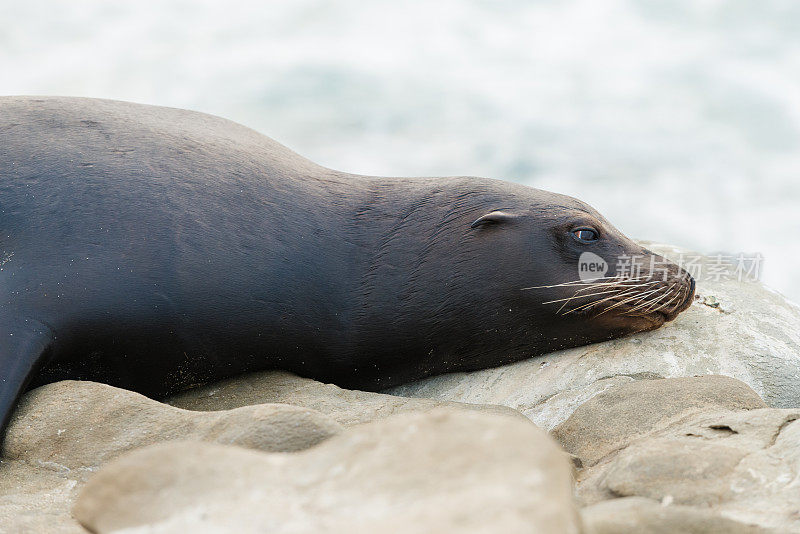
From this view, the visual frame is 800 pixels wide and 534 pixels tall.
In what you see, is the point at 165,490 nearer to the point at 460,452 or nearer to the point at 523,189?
the point at 460,452

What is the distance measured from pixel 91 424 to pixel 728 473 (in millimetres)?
2536

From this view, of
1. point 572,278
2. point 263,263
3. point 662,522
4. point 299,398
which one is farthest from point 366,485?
point 572,278

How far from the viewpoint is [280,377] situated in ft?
16.7

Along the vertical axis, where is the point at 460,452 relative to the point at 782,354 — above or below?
above

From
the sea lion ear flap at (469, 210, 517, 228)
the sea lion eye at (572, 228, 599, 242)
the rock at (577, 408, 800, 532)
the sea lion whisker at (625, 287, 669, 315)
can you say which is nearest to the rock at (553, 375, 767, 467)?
the rock at (577, 408, 800, 532)

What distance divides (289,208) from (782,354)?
2920 millimetres

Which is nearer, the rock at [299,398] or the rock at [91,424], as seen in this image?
the rock at [91,424]

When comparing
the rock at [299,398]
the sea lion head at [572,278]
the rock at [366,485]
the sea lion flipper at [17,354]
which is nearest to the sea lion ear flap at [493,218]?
the sea lion head at [572,278]

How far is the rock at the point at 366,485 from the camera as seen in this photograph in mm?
1827

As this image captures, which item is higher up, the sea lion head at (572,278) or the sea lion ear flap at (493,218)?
the sea lion ear flap at (493,218)

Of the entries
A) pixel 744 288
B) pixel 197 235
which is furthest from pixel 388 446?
pixel 744 288

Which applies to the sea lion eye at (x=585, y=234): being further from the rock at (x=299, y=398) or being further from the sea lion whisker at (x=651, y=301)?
the rock at (x=299, y=398)

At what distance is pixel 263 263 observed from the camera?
16.2ft

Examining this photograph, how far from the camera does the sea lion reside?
454 centimetres
